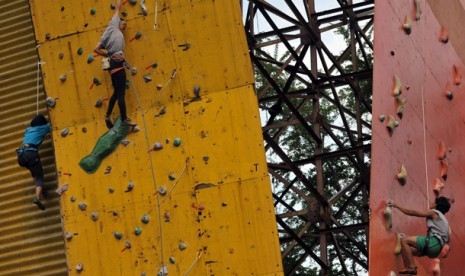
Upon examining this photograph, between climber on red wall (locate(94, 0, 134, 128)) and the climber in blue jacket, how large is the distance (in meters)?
0.97

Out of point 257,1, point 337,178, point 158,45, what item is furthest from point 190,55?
point 337,178

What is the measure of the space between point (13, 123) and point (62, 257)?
5.79ft

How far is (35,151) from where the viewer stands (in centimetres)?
1507

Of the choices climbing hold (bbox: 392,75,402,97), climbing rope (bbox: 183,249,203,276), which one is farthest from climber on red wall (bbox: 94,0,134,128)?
climbing hold (bbox: 392,75,402,97)

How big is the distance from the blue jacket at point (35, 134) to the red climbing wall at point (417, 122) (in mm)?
3794

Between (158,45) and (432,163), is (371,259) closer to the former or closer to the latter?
(432,163)

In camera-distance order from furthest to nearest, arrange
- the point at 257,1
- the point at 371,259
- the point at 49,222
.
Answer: the point at 257,1
the point at 49,222
the point at 371,259

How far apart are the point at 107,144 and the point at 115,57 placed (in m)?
0.94

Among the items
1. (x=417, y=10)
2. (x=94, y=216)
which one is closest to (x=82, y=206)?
(x=94, y=216)

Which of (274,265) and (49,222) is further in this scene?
(49,222)

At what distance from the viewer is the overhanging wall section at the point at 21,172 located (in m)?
15.2

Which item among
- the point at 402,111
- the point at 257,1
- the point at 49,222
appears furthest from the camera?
the point at 257,1

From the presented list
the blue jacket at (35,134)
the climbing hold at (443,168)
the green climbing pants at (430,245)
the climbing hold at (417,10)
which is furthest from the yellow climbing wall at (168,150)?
the climbing hold at (443,168)

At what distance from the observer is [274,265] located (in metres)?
13.7
